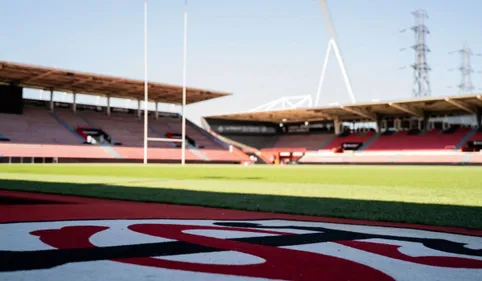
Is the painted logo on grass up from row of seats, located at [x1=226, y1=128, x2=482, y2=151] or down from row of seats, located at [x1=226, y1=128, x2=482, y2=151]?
down

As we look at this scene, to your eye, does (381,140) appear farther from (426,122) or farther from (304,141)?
(304,141)

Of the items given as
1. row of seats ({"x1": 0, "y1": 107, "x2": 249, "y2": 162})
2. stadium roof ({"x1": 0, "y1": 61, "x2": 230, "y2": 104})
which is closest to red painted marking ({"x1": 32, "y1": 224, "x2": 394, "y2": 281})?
row of seats ({"x1": 0, "y1": 107, "x2": 249, "y2": 162})

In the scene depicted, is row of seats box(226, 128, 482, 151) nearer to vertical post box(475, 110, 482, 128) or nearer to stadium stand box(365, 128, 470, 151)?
stadium stand box(365, 128, 470, 151)

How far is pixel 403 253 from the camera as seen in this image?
5004 mm

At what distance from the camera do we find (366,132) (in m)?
67.9

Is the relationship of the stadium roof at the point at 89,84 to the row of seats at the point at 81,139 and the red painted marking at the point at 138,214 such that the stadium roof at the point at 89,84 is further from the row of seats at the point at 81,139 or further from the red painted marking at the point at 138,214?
Answer: the red painted marking at the point at 138,214

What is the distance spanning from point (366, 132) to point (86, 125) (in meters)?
34.7

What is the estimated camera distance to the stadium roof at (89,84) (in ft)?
161

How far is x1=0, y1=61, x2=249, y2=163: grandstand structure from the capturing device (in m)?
49.6

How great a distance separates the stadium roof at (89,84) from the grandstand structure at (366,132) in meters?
10.3

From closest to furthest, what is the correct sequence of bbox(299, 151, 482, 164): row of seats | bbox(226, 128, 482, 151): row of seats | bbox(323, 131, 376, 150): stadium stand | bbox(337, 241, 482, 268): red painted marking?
bbox(337, 241, 482, 268): red painted marking < bbox(299, 151, 482, 164): row of seats < bbox(226, 128, 482, 151): row of seats < bbox(323, 131, 376, 150): stadium stand

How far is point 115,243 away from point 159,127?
6143 centimetres

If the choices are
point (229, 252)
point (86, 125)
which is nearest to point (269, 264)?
point (229, 252)

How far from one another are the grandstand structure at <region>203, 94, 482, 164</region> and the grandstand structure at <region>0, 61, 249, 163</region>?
652cm
